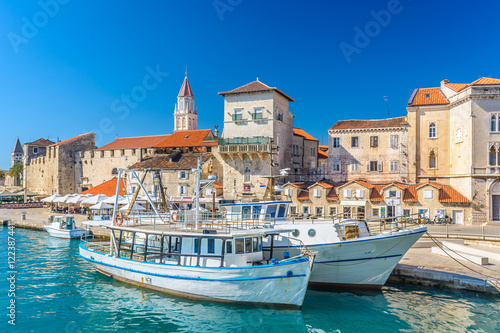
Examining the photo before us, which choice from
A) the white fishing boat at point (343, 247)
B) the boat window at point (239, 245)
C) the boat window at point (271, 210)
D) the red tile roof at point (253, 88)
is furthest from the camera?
the red tile roof at point (253, 88)

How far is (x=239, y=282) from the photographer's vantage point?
16922mm

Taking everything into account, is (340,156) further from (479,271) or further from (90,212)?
(90,212)

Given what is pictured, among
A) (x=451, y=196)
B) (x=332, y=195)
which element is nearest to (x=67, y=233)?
(x=332, y=195)

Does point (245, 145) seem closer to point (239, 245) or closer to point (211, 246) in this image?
point (211, 246)

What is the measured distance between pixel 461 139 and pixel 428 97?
643cm

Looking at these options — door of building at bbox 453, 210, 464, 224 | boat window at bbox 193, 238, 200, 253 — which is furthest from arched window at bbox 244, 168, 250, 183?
boat window at bbox 193, 238, 200, 253

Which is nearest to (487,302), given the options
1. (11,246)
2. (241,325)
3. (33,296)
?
(241,325)

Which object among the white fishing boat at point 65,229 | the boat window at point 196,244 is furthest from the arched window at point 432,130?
the white fishing boat at point 65,229

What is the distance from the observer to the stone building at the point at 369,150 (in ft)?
135

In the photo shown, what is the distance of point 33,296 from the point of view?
60.4ft

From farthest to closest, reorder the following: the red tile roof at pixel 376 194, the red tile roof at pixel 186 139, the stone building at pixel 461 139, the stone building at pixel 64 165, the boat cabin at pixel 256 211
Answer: the stone building at pixel 64 165 → the red tile roof at pixel 186 139 → the red tile roof at pixel 376 194 → the stone building at pixel 461 139 → the boat cabin at pixel 256 211

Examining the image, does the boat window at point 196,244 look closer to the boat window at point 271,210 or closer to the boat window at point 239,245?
the boat window at point 239,245

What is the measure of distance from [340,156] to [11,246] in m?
32.7

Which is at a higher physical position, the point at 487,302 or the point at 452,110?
the point at 452,110
